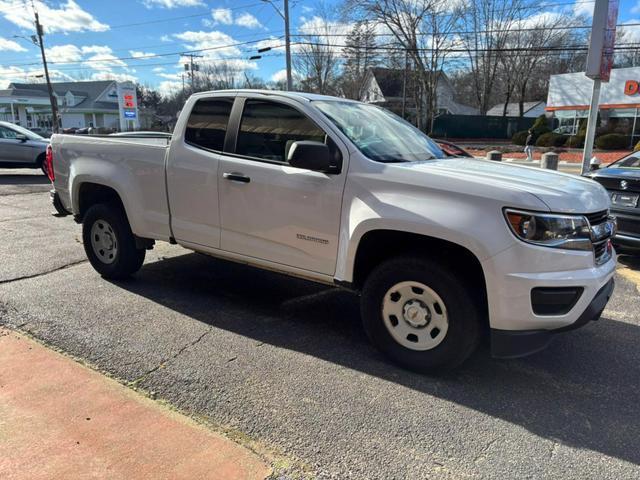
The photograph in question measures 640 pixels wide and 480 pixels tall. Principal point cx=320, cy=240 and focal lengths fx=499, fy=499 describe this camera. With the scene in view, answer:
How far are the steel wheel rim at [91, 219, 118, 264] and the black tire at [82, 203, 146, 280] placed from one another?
0.01m

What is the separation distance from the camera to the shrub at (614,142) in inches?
1241

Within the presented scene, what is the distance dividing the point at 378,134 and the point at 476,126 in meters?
47.4

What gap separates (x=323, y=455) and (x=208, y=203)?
96.7 inches

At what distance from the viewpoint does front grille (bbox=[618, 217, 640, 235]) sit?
18.5 feet

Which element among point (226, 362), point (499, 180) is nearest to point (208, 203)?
point (226, 362)

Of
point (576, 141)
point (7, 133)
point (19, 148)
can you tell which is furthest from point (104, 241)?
point (576, 141)

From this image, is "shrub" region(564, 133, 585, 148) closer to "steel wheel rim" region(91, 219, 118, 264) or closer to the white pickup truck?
the white pickup truck

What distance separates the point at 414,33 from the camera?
43719 mm

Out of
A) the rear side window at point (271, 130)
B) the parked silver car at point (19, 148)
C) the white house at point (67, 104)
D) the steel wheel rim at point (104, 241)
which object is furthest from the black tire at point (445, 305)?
the white house at point (67, 104)

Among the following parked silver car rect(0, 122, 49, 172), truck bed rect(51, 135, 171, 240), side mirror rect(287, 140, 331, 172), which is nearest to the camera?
side mirror rect(287, 140, 331, 172)

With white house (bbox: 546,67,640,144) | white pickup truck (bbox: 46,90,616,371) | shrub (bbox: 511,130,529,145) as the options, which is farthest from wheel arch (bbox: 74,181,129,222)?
shrub (bbox: 511,130,529,145)

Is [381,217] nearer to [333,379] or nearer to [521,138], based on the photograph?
[333,379]

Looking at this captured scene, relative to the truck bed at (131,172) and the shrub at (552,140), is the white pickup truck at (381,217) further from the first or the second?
the shrub at (552,140)

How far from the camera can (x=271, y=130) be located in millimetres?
4098
